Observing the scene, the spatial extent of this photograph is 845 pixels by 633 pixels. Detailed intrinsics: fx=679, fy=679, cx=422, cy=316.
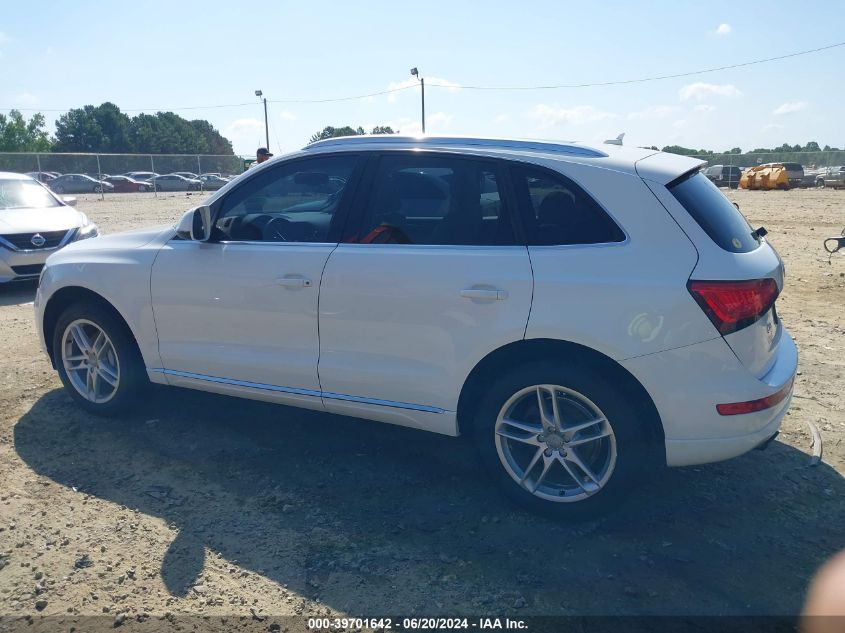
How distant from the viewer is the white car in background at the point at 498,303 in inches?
120

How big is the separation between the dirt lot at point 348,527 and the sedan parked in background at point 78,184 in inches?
1604

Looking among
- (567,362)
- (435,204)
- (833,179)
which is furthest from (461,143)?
(833,179)

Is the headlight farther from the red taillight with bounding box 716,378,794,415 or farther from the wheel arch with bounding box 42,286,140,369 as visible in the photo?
the red taillight with bounding box 716,378,794,415

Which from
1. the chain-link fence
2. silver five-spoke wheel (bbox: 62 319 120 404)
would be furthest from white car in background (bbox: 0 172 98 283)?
the chain-link fence

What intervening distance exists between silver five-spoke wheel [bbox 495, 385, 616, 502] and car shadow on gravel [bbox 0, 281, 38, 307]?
24.3ft

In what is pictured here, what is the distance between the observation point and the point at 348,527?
11.2 ft

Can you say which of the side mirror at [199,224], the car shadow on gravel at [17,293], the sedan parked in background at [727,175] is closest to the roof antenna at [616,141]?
the side mirror at [199,224]

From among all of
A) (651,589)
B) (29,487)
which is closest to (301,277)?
(29,487)

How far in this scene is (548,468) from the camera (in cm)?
341

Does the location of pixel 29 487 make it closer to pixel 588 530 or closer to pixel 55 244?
pixel 588 530

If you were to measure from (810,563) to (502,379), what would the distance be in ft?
5.26

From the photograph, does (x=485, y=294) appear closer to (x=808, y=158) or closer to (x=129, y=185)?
(x=129, y=185)

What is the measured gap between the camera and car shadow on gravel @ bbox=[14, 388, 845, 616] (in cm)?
290

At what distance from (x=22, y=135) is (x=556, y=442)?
95095 millimetres
